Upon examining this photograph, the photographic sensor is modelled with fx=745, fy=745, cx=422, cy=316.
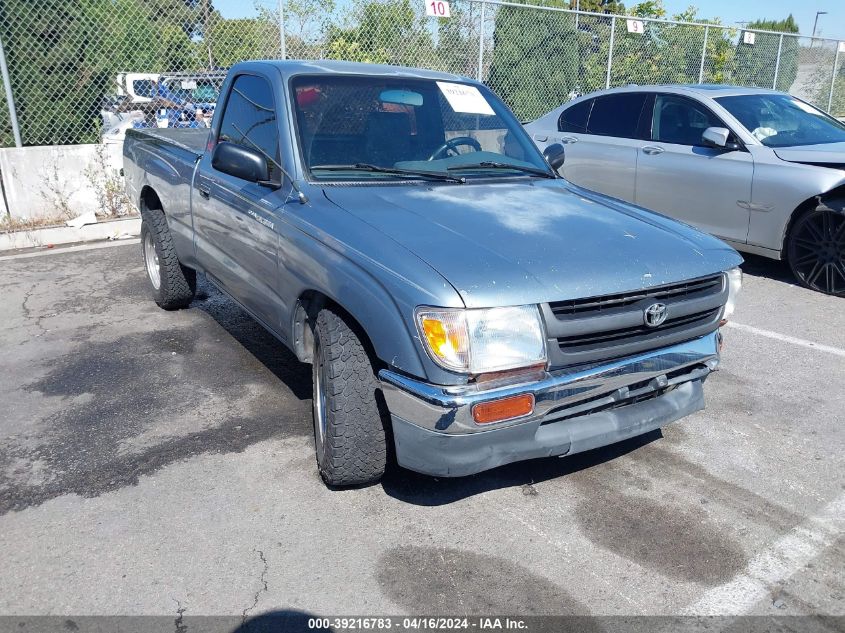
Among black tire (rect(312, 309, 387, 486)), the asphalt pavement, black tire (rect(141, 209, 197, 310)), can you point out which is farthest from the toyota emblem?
black tire (rect(141, 209, 197, 310))

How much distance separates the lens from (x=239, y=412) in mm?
4195

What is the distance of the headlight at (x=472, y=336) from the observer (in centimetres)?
267

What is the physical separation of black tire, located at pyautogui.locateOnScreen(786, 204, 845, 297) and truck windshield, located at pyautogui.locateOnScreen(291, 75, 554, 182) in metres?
3.28

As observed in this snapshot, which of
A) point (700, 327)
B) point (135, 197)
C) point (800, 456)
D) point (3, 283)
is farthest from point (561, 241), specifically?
point (3, 283)

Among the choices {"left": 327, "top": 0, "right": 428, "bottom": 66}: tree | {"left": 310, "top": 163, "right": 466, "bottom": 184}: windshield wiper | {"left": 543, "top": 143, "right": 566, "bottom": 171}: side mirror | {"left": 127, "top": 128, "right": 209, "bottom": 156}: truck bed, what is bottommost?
{"left": 127, "top": 128, "right": 209, "bottom": 156}: truck bed

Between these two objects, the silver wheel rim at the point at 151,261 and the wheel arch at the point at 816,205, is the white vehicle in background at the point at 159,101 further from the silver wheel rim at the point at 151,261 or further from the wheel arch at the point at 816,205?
the wheel arch at the point at 816,205

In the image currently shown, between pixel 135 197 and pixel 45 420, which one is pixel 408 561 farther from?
pixel 135 197

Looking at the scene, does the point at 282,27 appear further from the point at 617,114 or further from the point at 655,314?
the point at 655,314

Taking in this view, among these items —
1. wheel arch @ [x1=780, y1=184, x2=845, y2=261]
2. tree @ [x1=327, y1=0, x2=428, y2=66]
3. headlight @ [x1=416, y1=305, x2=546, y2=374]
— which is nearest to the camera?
headlight @ [x1=416, y1=305, x2=546, y2=374]

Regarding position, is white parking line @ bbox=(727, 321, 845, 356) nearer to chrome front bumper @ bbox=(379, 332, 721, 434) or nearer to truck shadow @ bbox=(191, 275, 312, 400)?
chrome front bumper @ bbox=(379, 332, 721, 434)

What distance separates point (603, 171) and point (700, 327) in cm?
494

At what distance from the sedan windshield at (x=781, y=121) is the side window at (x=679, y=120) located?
196 mm

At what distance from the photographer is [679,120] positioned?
7.41 meters

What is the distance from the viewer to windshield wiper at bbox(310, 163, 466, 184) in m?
3.73
